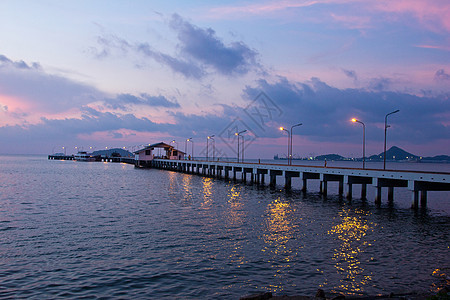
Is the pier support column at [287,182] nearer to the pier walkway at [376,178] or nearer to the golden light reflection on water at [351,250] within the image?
the pier walkway at [376,178]

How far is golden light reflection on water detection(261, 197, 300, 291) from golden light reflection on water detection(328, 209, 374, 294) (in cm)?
217

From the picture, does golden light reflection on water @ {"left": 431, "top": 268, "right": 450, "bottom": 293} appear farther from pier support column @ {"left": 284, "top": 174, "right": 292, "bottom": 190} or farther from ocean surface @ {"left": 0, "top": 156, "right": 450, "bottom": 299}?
pier support column @ {"left": 284, "top": 174, "right": 292, "bottom": 190}

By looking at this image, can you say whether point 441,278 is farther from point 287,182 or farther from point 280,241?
point 287,182

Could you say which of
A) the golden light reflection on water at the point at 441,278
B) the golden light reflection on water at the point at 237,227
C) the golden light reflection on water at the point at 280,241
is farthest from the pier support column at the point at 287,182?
the golden light reflection on water at the point at 441,278

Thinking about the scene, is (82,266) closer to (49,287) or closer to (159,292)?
(49,287)

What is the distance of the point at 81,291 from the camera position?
40.5 ft

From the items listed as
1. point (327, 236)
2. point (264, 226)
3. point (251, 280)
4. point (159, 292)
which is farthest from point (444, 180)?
point (159, 292)

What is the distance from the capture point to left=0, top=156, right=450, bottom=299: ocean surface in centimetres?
1288

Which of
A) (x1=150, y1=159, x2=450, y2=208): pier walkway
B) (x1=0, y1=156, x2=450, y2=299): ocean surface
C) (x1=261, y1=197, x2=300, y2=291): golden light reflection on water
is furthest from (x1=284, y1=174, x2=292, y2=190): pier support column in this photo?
(x1=0, y1=156, x2=450, y2=299): ocean surface

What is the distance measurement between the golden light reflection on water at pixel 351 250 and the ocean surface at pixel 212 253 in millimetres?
50

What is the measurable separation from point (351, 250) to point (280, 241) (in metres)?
3.88

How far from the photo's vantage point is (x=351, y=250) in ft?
59.7

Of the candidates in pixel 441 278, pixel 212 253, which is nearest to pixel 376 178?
pixel 441 278

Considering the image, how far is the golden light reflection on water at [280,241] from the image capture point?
1524 centimetres
